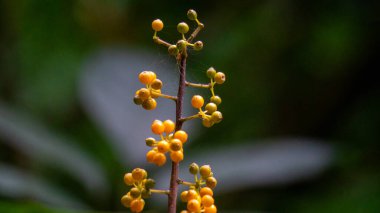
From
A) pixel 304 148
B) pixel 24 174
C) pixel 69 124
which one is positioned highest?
pixel 69 124

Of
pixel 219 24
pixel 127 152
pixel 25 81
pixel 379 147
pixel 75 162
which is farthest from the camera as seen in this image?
pixel 219 24

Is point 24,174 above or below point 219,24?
below

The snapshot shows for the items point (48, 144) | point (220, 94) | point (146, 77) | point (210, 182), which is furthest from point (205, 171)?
point (220, 94)

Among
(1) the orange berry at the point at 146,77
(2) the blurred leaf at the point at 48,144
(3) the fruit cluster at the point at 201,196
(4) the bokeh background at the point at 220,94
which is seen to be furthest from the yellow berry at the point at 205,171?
(2) the blurred leaf at the point at 48,144

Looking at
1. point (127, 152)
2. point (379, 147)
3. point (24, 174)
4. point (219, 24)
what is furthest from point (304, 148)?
point (24, 174)

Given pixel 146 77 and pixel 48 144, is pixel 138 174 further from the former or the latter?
pixel 48 144

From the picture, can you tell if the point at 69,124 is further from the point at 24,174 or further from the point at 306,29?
the point at 306,29
